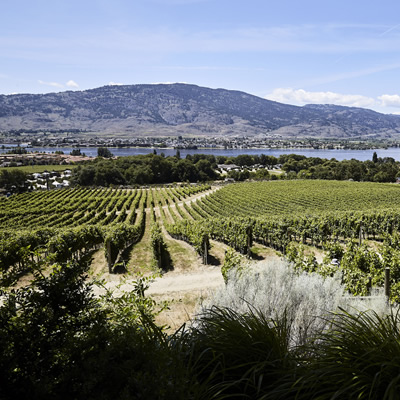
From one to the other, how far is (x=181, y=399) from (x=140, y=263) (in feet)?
Answer: 60.7

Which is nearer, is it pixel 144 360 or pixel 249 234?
pixel 144 360

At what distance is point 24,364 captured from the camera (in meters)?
2.27

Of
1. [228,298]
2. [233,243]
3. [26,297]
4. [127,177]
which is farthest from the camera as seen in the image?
[127,177]

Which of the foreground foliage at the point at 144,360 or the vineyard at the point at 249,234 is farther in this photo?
the vineyard at the point at 249,234

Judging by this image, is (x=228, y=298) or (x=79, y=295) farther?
(x=228, y=298)

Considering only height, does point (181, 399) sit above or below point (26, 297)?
below

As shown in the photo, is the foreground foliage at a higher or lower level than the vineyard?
higher

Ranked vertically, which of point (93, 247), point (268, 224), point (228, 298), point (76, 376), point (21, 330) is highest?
point (21, 330)

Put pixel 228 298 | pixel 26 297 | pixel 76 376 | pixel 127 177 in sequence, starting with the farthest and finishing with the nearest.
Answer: pixel 127 177
pixel 228 298
pixel 26 297
pixel 76 376

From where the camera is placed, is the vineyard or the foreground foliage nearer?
the foreground foliage

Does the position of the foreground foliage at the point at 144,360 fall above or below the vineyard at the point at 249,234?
above

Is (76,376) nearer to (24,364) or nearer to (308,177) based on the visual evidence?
(24,364)

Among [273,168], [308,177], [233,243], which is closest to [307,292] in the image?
[233,243]

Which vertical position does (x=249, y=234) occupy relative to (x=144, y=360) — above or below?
below
